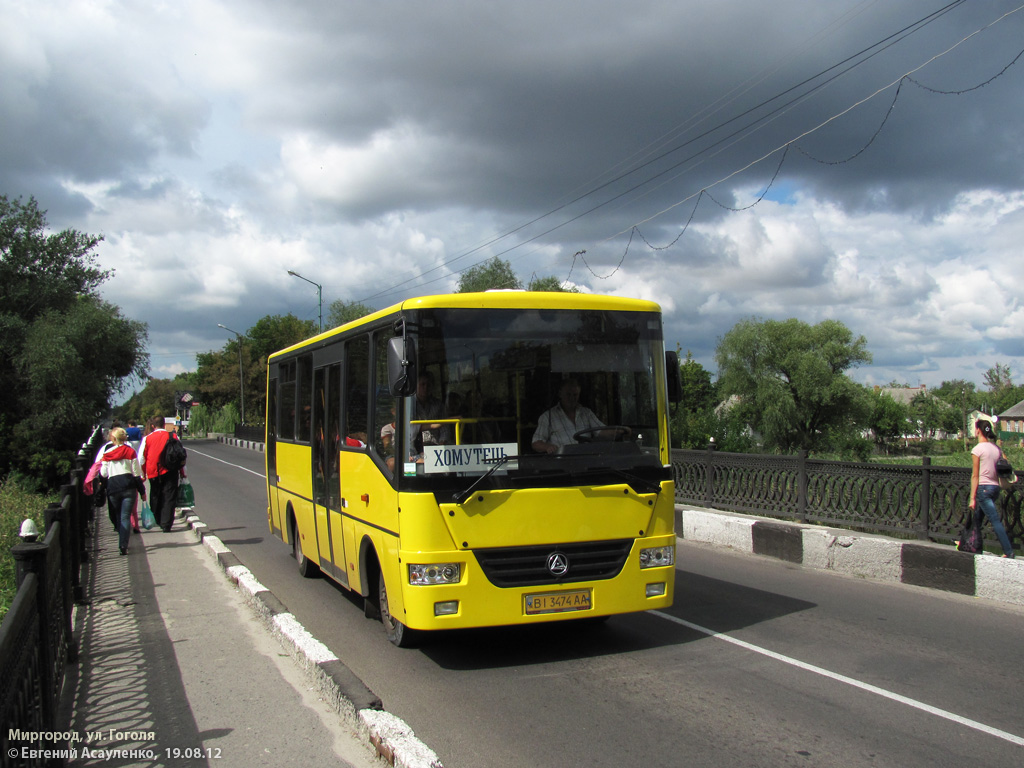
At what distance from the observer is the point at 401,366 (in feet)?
17.7

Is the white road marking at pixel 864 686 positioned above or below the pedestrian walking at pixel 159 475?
below

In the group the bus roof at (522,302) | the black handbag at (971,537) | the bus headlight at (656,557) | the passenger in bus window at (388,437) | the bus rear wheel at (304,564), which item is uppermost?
the bus roof at (522,302)

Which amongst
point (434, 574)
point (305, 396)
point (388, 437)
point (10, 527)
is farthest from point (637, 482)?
point (10, 527)

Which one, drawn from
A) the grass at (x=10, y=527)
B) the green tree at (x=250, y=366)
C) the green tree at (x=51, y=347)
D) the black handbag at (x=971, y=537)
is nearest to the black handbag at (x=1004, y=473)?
the black handbag at (x=971, y=537)

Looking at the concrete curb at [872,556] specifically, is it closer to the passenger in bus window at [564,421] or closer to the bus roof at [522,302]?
the bus roof at [522,302]

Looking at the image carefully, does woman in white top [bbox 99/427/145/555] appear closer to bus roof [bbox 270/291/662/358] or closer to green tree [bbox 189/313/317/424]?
bus roof [bbox 270/291/662/358]

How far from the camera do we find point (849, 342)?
170 ft

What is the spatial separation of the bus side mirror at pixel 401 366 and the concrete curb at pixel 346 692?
189cm

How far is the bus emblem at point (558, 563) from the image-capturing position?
578cm

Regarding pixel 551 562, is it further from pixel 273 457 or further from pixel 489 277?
pixel 489 277

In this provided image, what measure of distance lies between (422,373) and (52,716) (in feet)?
9.57

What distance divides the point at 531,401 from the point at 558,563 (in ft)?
3.92

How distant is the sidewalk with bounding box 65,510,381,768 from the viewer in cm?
448

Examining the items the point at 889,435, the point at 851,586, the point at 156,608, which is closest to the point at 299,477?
the point at 156,608
